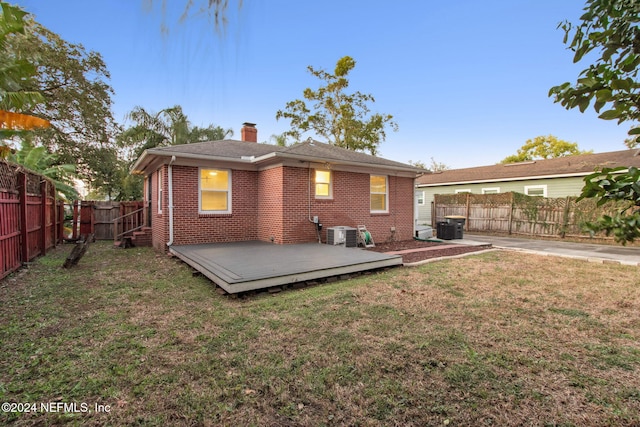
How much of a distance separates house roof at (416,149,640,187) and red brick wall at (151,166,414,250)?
536 cm

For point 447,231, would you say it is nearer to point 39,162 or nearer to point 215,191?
point 215,191

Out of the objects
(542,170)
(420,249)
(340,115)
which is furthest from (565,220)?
(340,115)

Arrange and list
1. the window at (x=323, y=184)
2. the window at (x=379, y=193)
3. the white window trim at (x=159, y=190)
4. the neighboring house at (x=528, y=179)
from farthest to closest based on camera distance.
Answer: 1. the neighboring house at (x=528, y=179)
2. the window at (x=379, y=193)
3. the window at (x=323, y=184)
4. the white window trim at (x=159, y=190)

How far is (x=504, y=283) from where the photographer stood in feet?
19.9

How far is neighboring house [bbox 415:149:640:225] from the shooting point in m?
15.2

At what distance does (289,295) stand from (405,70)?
1200cm

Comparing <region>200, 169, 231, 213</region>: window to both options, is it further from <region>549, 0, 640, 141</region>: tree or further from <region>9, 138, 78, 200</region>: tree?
<region>549, 0, 640, 141</region>: tree

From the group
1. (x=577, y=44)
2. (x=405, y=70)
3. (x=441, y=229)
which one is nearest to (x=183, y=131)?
(x=405, y=70)

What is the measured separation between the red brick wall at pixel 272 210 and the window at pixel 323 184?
178mm

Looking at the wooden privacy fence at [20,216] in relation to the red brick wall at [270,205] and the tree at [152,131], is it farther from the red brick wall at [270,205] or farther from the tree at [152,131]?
the tree at [152,131]

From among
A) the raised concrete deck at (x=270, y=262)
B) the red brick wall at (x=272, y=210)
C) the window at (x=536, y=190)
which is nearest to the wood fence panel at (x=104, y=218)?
the red brick wall at (x=272, y=210)

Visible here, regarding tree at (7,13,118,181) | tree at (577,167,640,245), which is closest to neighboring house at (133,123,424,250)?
tree at (577,167,640,245)

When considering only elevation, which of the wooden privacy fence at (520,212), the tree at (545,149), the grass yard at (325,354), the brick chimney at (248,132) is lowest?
the grass yard at (325,354)

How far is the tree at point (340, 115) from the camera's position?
2361cm
